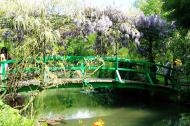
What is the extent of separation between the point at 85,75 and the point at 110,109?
642cm

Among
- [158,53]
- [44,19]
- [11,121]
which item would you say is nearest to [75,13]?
[158,53]

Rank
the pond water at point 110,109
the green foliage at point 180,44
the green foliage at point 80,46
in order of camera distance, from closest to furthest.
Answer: the pond water at point 110,109, the green foliage at point 180,44, the green foliage at point 80,46

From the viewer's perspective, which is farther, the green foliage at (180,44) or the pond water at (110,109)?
the green foliage at (180,44)

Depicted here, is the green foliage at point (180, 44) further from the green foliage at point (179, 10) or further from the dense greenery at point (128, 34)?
the green foliage at point (179, 10)

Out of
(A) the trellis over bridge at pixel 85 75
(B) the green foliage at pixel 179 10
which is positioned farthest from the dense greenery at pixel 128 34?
(A) the trellis over bridge at pixel 85 75

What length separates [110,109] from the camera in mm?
15680

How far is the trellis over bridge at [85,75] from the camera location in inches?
332

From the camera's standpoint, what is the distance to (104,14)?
17969mm

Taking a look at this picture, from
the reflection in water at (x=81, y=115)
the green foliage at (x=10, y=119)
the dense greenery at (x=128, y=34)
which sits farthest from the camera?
the dense greenery at (x=128, y=34)

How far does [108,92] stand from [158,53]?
3220 mm

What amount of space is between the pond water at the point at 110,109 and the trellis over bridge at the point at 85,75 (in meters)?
0.76

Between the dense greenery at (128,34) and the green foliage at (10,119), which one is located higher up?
the dense greenery at (128,34)

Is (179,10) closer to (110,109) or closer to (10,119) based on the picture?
(110,109)

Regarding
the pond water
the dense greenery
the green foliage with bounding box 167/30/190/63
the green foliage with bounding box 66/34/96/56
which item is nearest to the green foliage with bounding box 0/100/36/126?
the pond water
